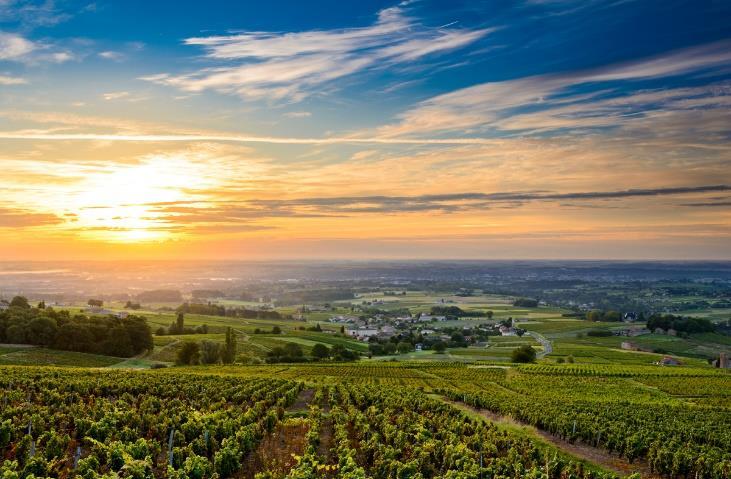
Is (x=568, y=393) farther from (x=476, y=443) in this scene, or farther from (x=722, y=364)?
(x=722, y=364)

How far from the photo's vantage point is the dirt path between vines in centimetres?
3388

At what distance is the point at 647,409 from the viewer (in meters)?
53.6

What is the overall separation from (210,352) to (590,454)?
74.8 meters

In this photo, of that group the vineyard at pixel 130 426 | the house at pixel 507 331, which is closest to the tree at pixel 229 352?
the vineyard at pixel 130 426

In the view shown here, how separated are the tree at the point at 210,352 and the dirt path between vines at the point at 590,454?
6289cm

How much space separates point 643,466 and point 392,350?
333ft

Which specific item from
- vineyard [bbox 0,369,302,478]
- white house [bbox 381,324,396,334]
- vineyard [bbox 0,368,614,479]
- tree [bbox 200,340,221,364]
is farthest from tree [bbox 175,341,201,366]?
white house [bbox 381,324,396,334]

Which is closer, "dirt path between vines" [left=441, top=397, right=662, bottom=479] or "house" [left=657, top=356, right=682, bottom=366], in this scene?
"dirt path between vines" [left=441, top=397, right=662, bottom=479]

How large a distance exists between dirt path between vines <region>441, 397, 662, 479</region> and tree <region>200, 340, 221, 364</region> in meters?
62.9

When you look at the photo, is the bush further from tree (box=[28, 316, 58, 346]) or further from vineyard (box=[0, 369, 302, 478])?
tree (box=[28, 316, 58, 346])

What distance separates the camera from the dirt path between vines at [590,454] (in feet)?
111

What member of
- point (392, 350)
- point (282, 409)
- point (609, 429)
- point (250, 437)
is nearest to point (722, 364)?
point (392, 350)

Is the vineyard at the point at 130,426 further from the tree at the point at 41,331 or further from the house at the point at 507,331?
the house at the point at 507,331

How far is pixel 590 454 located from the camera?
37.2 metres
